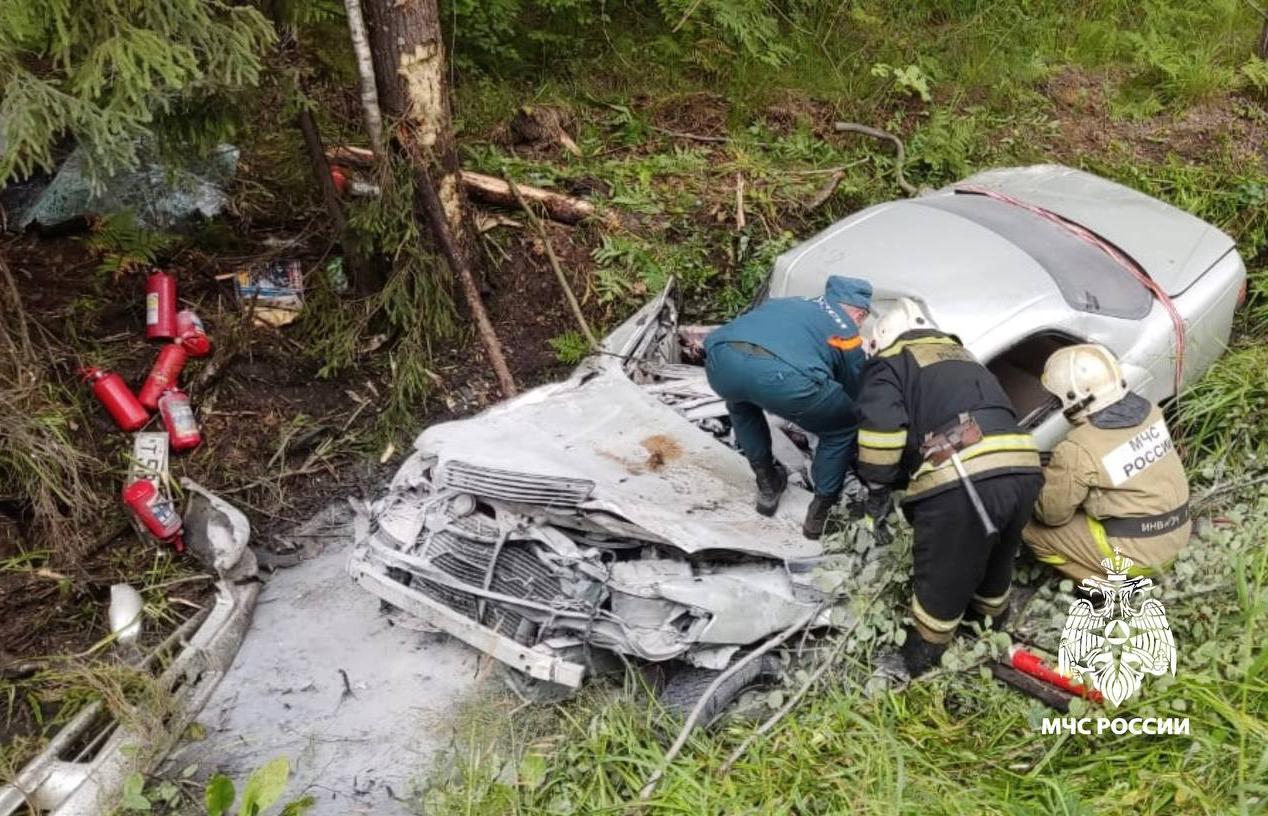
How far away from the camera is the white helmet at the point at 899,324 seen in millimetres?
3673

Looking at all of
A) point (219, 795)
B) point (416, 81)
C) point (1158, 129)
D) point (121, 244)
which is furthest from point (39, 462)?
point (1158, 129)

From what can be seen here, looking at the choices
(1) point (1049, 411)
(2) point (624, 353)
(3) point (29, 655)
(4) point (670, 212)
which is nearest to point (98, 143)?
(3) point (29, 655)

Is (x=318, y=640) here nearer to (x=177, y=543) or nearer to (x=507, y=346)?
(x=177, y=543)

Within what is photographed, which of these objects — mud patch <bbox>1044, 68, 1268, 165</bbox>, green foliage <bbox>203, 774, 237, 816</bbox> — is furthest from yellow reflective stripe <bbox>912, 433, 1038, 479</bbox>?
mud patch <bbox>1044, 68, 1268, 165</bbox>

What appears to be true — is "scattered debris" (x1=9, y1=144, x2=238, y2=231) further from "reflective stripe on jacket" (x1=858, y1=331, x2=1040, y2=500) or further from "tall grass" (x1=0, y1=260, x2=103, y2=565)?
"reflective stripe on jacket" (x1=858, y1=331, x2=1040, y2=500)

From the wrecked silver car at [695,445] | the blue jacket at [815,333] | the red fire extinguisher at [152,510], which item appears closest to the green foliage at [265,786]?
the wrecked silver car at [695,445]

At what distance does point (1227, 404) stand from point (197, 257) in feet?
18.3

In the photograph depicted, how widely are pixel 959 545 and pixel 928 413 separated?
0.48 m

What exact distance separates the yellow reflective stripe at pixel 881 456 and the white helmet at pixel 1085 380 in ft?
2.53

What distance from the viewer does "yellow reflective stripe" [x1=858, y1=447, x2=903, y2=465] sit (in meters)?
3.45

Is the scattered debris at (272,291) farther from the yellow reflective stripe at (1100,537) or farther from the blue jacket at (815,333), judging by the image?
the yellow reflective stripe at (1100,537)

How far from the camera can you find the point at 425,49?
16.6ft

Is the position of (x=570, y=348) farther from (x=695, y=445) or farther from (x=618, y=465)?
(x=618, y=465)

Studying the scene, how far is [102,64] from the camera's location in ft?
12.1
